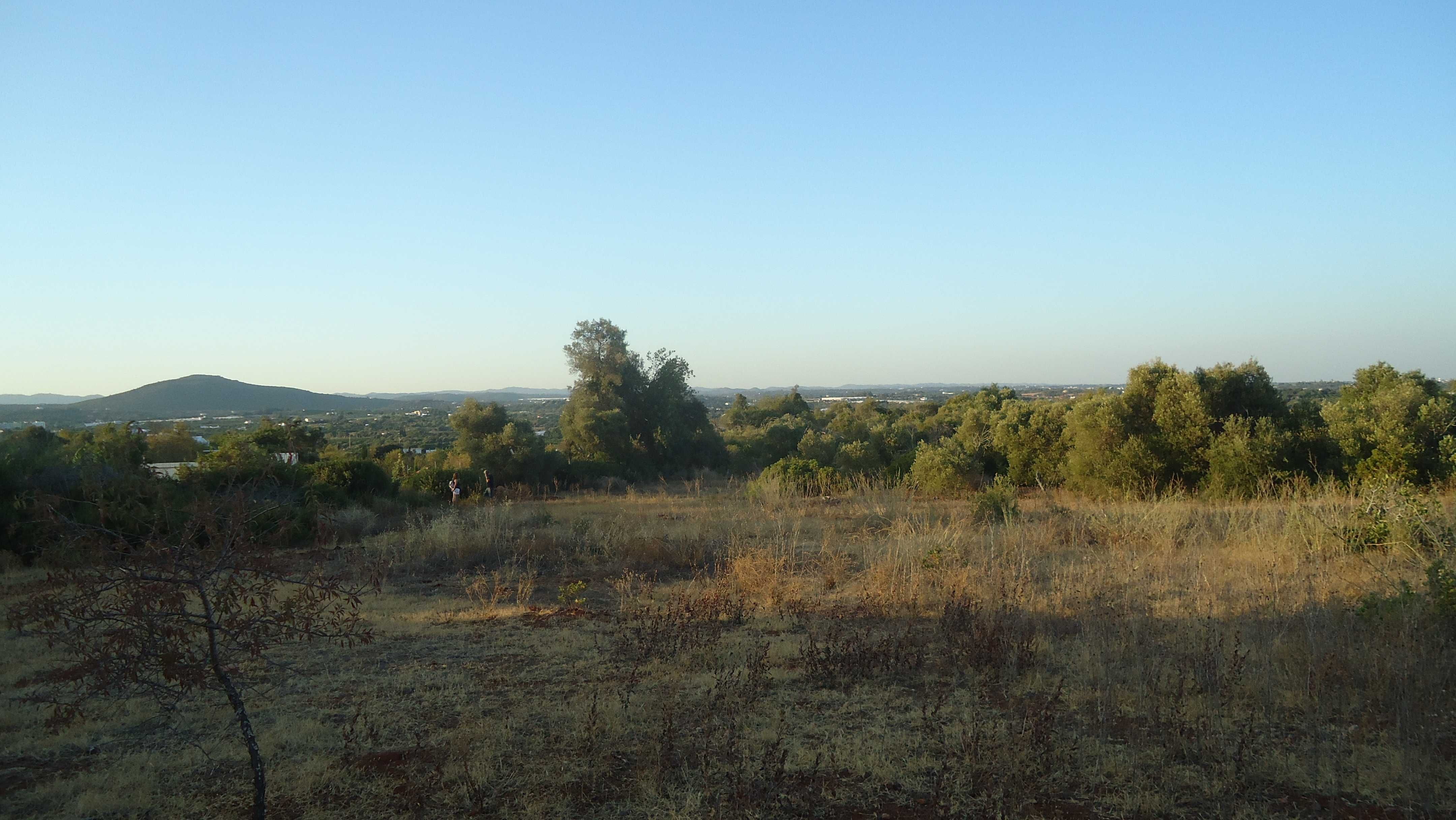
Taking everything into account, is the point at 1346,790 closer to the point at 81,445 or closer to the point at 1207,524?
the point at 1207,524

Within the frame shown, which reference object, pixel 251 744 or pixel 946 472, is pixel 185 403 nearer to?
pixel 946 472

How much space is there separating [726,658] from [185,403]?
5668 cm

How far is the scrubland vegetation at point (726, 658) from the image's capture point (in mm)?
3668

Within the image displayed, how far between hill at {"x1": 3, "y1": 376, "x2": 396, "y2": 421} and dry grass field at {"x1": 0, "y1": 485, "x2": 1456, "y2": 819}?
37097mm

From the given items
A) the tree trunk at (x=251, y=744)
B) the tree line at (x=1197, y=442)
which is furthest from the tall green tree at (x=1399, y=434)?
the tree trunk at (x=251, y=744)

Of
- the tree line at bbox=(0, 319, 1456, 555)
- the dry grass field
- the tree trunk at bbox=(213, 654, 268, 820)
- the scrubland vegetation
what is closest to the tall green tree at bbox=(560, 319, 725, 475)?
the tree line at bbox=(0, 319, 1456, 555)

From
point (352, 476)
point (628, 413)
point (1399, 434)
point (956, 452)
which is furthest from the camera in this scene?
point (628, 413)

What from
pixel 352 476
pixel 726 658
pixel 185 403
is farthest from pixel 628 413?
pixel 185 403

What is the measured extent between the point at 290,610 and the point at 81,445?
16408 millimetres

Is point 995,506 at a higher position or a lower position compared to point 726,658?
higher

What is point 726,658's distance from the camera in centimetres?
620

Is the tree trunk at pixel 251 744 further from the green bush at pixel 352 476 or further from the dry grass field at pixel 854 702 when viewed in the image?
the green bush at pixel 352 476

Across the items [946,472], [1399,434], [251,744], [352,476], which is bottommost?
[946,472]

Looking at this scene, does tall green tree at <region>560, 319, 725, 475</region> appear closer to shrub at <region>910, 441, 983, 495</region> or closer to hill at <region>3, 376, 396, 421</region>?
shrub at <region>910, 441, 983, 495</region>
